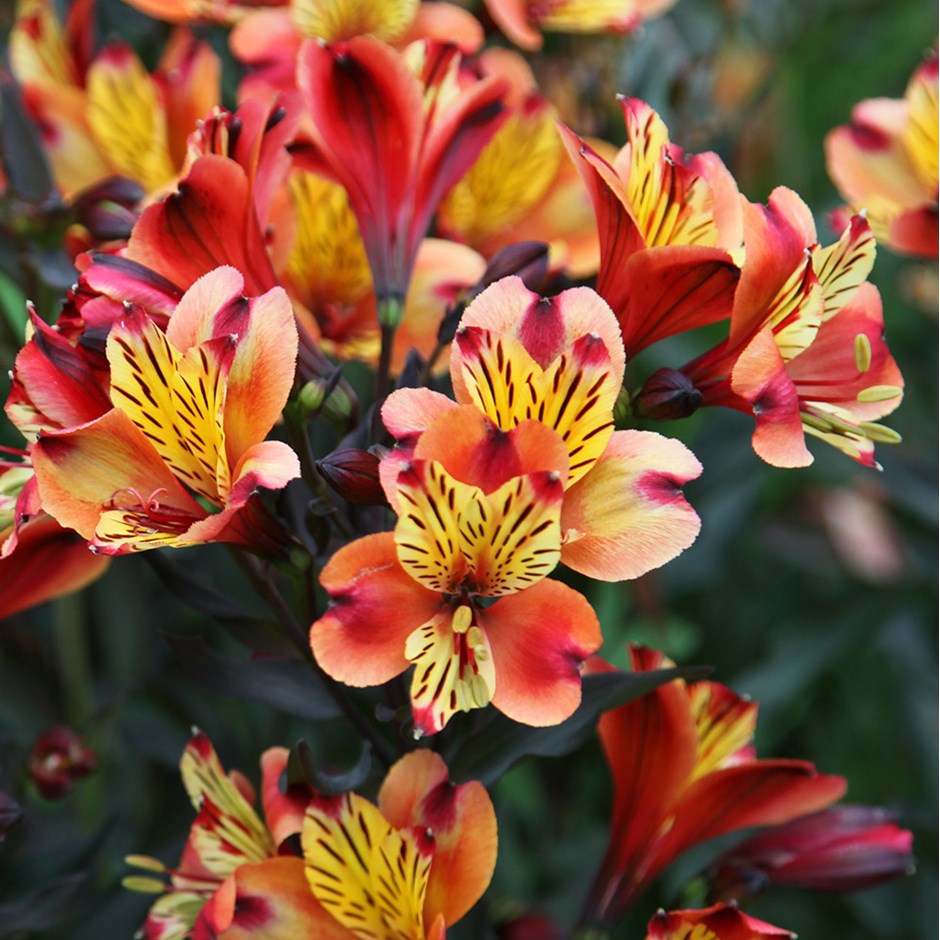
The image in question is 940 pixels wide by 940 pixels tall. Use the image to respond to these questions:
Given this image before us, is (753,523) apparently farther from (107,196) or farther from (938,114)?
(107,196)

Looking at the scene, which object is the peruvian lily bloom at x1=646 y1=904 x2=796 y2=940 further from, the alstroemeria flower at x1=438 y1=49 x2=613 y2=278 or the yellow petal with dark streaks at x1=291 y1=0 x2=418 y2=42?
the yellow petal with dark streaks at x1=291 y1=0 x2=418 y2=42

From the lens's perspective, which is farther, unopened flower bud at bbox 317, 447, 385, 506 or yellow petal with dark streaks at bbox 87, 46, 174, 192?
yellow petal with dark streaks at bbox 87, 46, 174, 192

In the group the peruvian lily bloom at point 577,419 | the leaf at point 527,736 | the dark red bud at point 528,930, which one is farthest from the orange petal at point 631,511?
the dark red bud at point 528,930

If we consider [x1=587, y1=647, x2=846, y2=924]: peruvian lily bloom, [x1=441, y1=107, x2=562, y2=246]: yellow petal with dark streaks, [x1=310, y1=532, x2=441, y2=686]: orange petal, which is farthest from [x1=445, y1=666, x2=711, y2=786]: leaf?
[x1=441, y1=107, x2=562, y2=246]: yellow petal with dark streaks

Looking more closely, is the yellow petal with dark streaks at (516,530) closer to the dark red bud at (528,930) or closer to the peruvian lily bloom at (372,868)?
the peruvian lily bloom at (372,868)

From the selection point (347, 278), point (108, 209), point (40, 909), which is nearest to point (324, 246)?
point (347, 278)

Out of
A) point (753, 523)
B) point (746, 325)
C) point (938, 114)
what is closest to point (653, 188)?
point (746, 325)
